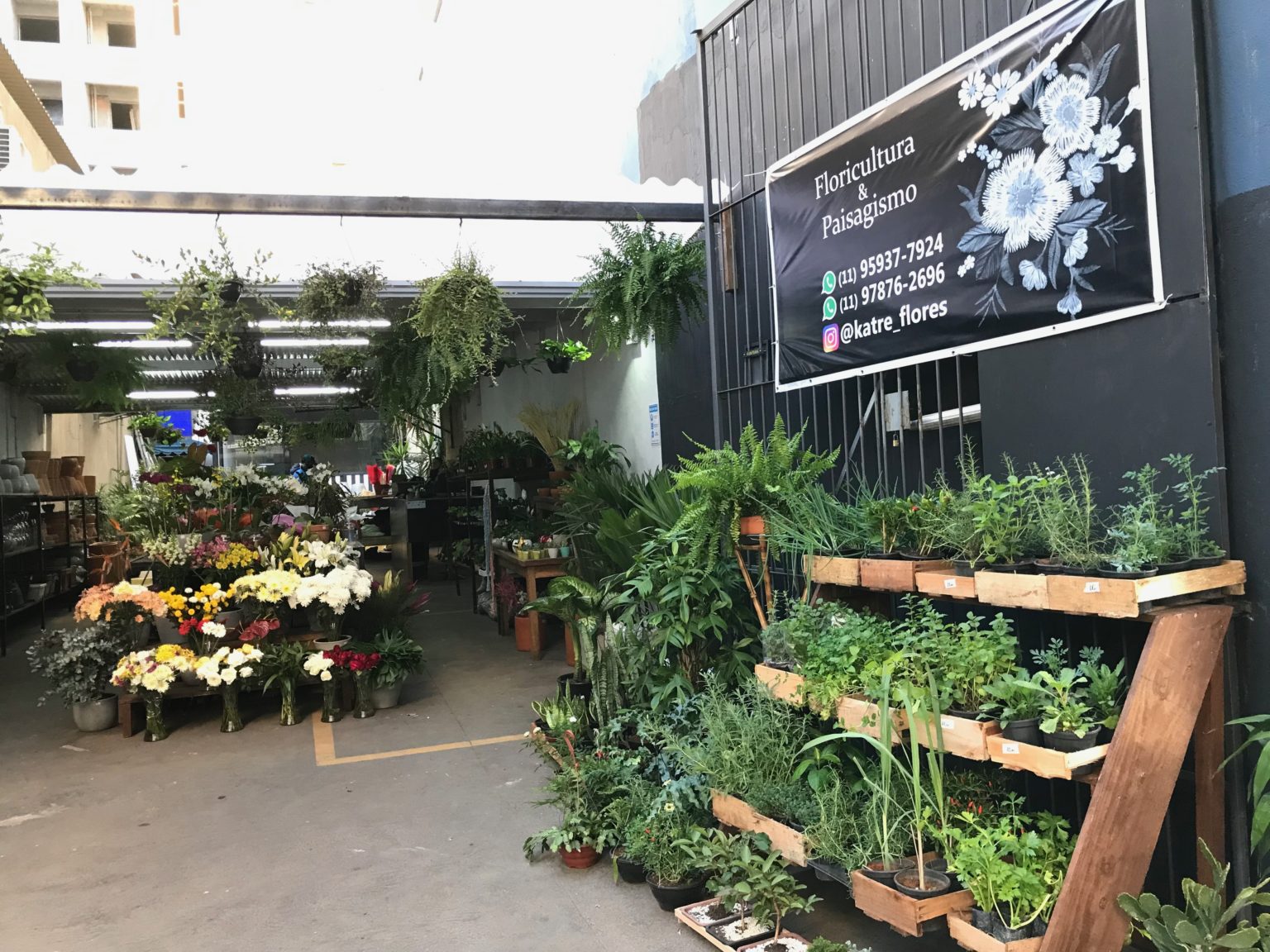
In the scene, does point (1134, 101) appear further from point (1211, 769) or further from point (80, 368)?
point (80, 368)

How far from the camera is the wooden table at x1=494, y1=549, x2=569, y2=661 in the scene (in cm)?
715

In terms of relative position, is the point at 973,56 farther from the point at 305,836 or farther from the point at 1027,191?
the point at 305,836

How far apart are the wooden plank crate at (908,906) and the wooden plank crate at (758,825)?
1.19ft

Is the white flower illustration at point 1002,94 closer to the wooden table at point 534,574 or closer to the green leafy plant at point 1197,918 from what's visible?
the green leafy plant at point 1197,918

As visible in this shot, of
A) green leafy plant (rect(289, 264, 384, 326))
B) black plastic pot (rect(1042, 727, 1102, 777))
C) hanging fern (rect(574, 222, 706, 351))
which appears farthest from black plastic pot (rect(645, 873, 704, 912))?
green leafy plant (rect(289, 264, 384, 326))

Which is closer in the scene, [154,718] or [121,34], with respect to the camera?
[154,718]

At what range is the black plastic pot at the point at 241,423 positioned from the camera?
305 inches

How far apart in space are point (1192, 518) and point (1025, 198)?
1.02m

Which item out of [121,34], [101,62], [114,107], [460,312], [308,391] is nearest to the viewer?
[460,312]

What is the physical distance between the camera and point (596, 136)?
8242mm

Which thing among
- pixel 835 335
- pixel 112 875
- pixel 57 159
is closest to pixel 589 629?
pixel 835 335

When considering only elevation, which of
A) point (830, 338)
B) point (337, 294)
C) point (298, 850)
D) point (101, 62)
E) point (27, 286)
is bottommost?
point (298, 850)

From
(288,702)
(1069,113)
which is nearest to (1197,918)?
(1069,113)

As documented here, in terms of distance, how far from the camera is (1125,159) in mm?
2418
